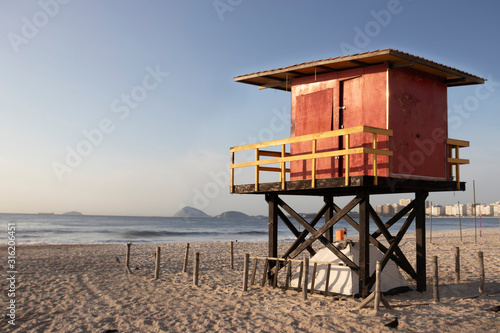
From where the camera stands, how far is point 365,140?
1093 cm

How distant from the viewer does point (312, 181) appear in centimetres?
1083

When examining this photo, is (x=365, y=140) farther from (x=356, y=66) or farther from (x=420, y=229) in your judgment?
(x=420, y=229)

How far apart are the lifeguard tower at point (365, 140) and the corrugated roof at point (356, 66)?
3 centimetres

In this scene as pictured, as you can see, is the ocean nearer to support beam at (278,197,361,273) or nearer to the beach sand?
the beach sand

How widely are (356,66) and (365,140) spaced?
1999 mm

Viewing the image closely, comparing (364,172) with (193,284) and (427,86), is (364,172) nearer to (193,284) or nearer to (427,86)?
(427,86)

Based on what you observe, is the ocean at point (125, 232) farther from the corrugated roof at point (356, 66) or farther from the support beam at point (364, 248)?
the support beam at point (364, 248)

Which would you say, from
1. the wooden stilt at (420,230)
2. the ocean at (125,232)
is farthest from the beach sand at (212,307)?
the ocean at (125,232)

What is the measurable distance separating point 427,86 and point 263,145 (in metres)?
4.70

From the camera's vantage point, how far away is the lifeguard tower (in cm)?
1050

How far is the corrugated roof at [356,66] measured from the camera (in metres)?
10.5

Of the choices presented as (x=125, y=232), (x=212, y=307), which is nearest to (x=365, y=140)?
(x=212, y=307)

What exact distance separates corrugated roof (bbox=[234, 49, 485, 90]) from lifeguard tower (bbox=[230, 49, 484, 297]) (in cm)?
3

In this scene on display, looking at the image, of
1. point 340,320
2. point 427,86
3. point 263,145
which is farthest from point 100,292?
point 427,86
